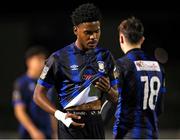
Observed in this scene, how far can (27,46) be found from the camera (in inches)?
730

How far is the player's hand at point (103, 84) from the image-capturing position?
698 cm

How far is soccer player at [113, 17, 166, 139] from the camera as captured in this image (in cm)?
706

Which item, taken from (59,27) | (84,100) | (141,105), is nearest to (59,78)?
(84,100)

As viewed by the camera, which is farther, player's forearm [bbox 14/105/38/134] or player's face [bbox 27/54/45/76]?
player's face [bbox 27/54/45/76]

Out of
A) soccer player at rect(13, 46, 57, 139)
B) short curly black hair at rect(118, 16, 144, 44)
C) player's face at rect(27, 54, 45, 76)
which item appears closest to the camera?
short curly black hair at rect(118, 16, 144, 44)

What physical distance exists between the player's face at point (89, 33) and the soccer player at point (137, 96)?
15.5 inches

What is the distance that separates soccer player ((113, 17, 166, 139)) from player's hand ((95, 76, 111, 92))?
151mm

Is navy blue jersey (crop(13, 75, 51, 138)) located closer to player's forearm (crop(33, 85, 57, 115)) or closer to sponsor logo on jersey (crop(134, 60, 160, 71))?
player's forearm (crop(33, 85, 57, 115))

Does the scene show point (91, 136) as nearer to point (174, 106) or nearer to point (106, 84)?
point (106, 84)

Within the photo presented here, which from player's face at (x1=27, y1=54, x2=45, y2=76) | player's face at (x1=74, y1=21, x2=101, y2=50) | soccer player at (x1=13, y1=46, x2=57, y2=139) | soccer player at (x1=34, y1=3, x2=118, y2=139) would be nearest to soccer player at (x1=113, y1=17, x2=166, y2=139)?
soccer player at (x1=34, y1=3, x2=118, y2=139)

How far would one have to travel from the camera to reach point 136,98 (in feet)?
23.1

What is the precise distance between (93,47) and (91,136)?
3.01 feet

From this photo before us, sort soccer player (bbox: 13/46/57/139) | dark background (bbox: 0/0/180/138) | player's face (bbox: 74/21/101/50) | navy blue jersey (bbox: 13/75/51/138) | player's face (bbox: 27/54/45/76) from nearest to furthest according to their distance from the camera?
player's face (bbox: 74/21/101/50), soccer player (bbox: 13/46/57/139), navy blue jersey (bbox: 13/75/51/138), player's face (bbox: 27/54/45/76), dark background (bbox: 0/0/180/138)

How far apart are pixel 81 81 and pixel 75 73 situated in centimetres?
11
